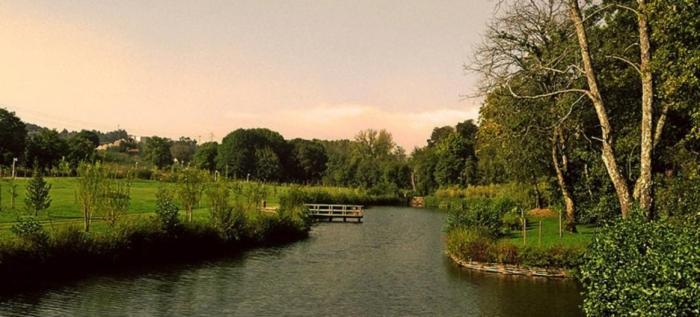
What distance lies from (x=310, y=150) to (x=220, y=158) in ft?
65.2

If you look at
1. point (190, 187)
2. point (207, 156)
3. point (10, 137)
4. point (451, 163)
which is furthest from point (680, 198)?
point (207, 156)

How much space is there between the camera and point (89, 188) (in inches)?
1021

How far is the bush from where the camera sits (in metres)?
10.7

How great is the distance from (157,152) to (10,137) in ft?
117

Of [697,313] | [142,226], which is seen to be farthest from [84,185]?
[697,313]

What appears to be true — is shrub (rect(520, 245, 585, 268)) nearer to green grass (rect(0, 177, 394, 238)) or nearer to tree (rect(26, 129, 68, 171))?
green grass (rect(0, 177, 394, 238))

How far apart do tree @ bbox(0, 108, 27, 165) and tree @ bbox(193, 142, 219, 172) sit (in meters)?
40.2

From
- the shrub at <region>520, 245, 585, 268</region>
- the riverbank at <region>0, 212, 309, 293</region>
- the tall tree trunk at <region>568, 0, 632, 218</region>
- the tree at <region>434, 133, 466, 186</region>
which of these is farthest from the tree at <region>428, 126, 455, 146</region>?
the tall tree trunk at <region>568, 0, 632, 218</region>

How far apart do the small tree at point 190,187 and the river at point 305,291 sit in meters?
5.53

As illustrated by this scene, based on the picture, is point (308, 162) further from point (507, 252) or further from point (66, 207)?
point (507, 252)

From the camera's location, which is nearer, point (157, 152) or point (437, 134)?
point (157, 152)

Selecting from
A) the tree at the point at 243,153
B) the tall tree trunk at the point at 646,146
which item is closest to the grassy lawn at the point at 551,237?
the tall tree trunk at the point at 646,146

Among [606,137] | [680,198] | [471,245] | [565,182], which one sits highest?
[606,137]

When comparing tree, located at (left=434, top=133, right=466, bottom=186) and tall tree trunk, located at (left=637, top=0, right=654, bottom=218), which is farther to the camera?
tree, located at (left=434, top=133, right=466, bottom=186)
